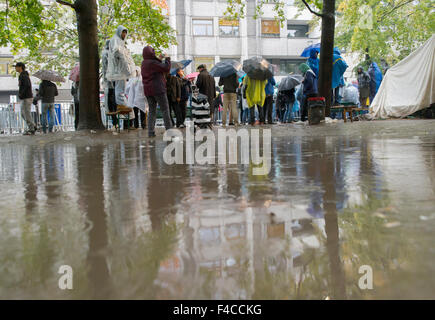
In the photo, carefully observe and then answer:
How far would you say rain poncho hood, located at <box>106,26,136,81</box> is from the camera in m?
9.77

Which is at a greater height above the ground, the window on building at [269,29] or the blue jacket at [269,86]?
the window on building at [269,29]

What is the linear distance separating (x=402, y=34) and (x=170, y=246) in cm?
2652

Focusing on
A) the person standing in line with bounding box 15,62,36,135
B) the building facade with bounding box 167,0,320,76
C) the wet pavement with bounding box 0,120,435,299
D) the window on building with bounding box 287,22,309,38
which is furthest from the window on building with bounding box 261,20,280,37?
the wet pavement with bounding box 0,120,435,299

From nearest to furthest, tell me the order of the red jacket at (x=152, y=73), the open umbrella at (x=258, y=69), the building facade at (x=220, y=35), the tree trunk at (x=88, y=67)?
1. the red jacket at (x=152, y=73)
2. the tree trunk at (x=88, y=67)
3. the open umbrella at (x=258, y=69)
4. the building facade at (x=220, y=35)

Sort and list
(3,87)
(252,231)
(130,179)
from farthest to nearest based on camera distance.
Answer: (3,87)
(130,179)
(252,231)

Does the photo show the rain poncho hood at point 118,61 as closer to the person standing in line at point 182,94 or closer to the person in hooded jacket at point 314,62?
the person standing in line at point 182,94

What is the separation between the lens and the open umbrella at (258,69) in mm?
13109

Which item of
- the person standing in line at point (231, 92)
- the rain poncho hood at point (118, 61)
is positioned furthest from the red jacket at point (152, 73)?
the person standing in line at point (231, 92)

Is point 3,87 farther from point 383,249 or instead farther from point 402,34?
point 383,249

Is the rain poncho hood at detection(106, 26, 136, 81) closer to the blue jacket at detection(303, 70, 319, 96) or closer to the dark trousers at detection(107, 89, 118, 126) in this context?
the dark trousers at detection(107, 89, 118, 126)

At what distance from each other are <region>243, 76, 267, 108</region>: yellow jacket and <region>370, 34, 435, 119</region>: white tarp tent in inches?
190

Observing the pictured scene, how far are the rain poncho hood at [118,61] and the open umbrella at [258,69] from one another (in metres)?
4.32

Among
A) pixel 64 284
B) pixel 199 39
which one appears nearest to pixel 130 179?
pixel 64 284
